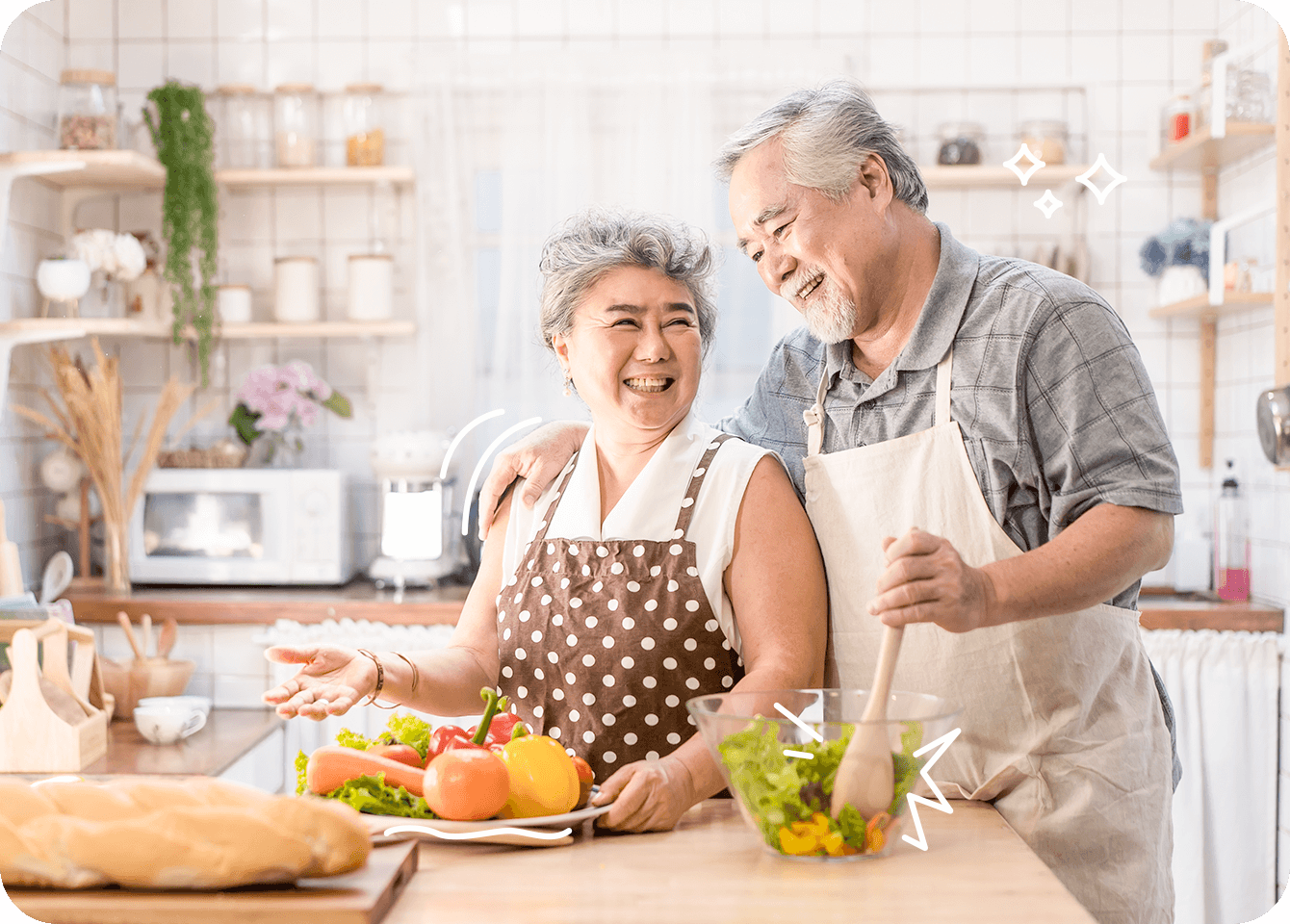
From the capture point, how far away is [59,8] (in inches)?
130

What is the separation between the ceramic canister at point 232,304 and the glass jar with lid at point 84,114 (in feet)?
1.58

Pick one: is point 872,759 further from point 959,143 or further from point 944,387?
point 959,143

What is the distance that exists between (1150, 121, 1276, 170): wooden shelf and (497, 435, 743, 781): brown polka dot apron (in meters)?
2.19

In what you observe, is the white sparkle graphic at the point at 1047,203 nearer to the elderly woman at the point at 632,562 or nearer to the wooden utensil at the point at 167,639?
the elderly woman at the point at 632,562

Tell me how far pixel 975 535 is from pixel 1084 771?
0.29 meters

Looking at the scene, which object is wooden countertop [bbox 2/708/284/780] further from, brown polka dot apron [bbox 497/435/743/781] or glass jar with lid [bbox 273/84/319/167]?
glass jar with lid [bbox 273/84/319/167]

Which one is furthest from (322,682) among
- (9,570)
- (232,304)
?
(232,304)

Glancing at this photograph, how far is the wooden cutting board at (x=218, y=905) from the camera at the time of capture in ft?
→ 2.59

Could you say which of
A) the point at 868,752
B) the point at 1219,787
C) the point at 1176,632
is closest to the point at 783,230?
the point at 868,752

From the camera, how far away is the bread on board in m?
0.81

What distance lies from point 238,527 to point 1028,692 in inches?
93.1

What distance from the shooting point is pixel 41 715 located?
87.5 inches

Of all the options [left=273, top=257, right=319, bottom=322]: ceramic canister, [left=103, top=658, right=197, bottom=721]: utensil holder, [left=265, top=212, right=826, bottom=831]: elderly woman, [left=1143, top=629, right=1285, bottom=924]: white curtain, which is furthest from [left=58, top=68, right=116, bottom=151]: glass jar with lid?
[left=1143, top=629, right=1285, bottom=924]: white curtain

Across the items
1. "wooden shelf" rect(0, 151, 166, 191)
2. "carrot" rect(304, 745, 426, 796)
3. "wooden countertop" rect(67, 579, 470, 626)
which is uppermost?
"wooden shelf" rect(0, 151, 166, 191)
